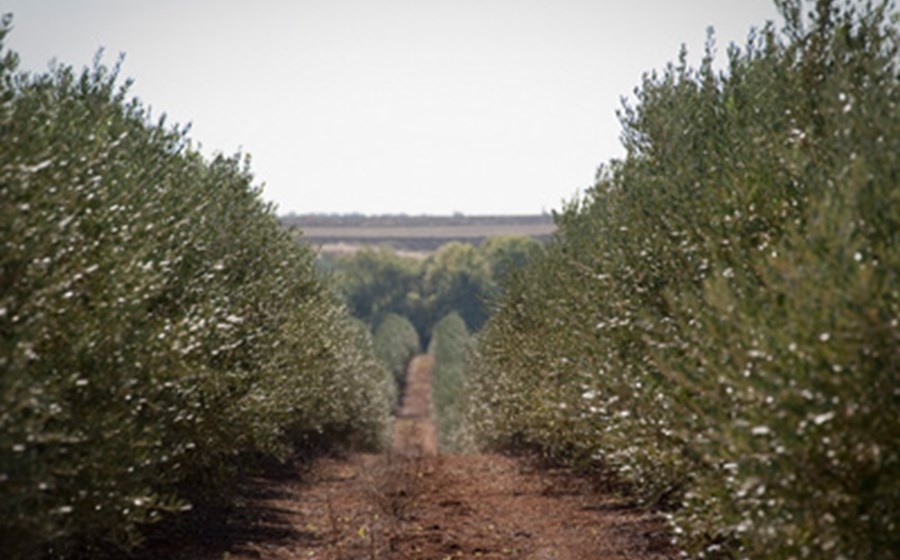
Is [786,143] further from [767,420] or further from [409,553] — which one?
[409,553]

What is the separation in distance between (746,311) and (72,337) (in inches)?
288

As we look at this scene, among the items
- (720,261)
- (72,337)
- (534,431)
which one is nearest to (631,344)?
(720,261)

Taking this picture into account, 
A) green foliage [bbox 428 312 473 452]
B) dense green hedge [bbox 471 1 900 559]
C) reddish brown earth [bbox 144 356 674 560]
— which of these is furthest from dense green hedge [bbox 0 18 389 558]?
green foliage [bbox 428 312 473 452]

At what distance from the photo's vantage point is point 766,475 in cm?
1031

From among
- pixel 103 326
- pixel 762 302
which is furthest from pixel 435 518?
pixel 762 302

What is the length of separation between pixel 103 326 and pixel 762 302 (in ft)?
24.0

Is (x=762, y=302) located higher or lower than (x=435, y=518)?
higher

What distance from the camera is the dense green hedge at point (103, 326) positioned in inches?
452

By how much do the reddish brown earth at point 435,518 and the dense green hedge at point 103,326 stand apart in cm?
229

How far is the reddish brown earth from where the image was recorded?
2117 cm

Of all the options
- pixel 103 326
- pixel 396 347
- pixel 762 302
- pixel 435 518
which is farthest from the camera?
pixel 396 347

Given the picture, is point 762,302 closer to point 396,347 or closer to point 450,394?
point 450,394

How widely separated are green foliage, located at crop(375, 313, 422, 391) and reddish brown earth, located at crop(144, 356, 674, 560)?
65865 mm

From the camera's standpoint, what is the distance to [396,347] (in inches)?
4980
